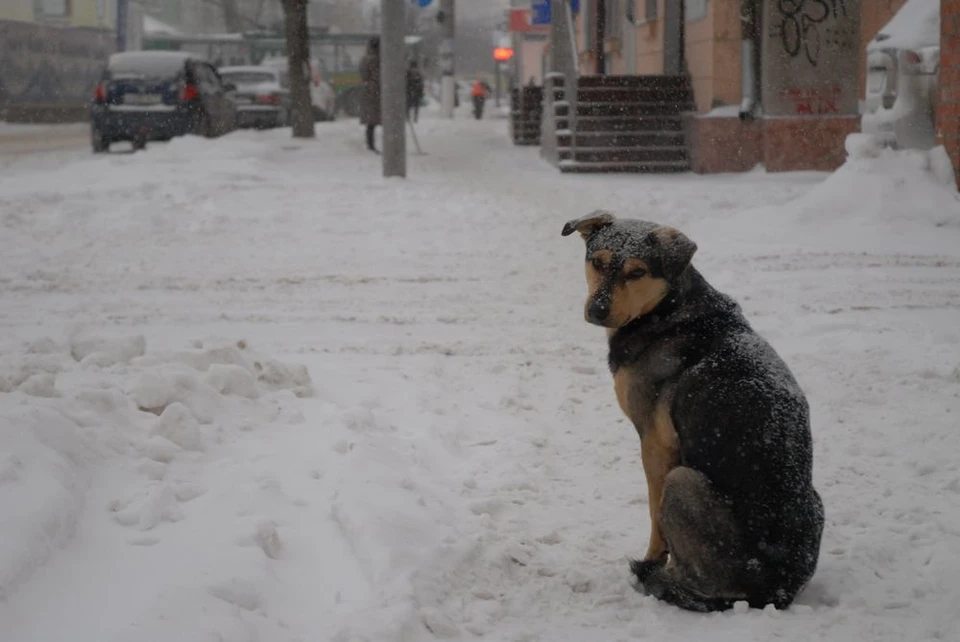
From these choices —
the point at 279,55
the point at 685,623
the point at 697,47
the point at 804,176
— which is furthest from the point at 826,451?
the point at 279,55

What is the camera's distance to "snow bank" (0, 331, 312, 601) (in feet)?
11.2

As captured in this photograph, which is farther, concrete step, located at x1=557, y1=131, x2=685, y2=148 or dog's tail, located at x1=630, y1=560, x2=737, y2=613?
concrete step, located at x1=557, y1=131, x2=685, y2=148

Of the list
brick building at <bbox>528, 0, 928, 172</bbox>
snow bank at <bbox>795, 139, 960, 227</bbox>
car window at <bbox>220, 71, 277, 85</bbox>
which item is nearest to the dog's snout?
snow bank at <bbox>795, 139, 960, 227</bbox>

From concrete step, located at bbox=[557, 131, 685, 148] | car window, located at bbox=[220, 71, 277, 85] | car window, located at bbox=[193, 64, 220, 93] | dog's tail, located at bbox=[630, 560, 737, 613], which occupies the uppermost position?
car window, located at bbox=[220, 71, 277, 85]

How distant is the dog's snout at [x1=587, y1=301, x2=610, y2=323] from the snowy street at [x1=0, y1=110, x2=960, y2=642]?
3.04 ft

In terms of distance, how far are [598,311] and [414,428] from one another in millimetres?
2179

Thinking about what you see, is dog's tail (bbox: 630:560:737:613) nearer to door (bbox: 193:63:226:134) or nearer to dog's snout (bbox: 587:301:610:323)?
dog's snout (bbox: 587:301:610:323)

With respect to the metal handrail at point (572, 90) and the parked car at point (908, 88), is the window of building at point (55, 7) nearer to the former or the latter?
the metal handrail at point (572, 90)

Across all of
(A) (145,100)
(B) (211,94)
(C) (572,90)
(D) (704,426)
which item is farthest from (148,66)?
(D) (704,426)

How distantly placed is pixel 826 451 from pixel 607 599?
6.31ft

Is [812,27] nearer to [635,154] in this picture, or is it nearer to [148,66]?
[635,154]

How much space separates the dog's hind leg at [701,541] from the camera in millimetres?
3373

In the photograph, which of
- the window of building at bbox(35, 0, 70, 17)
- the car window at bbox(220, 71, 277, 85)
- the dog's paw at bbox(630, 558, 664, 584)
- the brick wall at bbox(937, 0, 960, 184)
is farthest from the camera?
the window of building at bbox(35, 0, 70, 17)

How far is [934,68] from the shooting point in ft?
39.4
